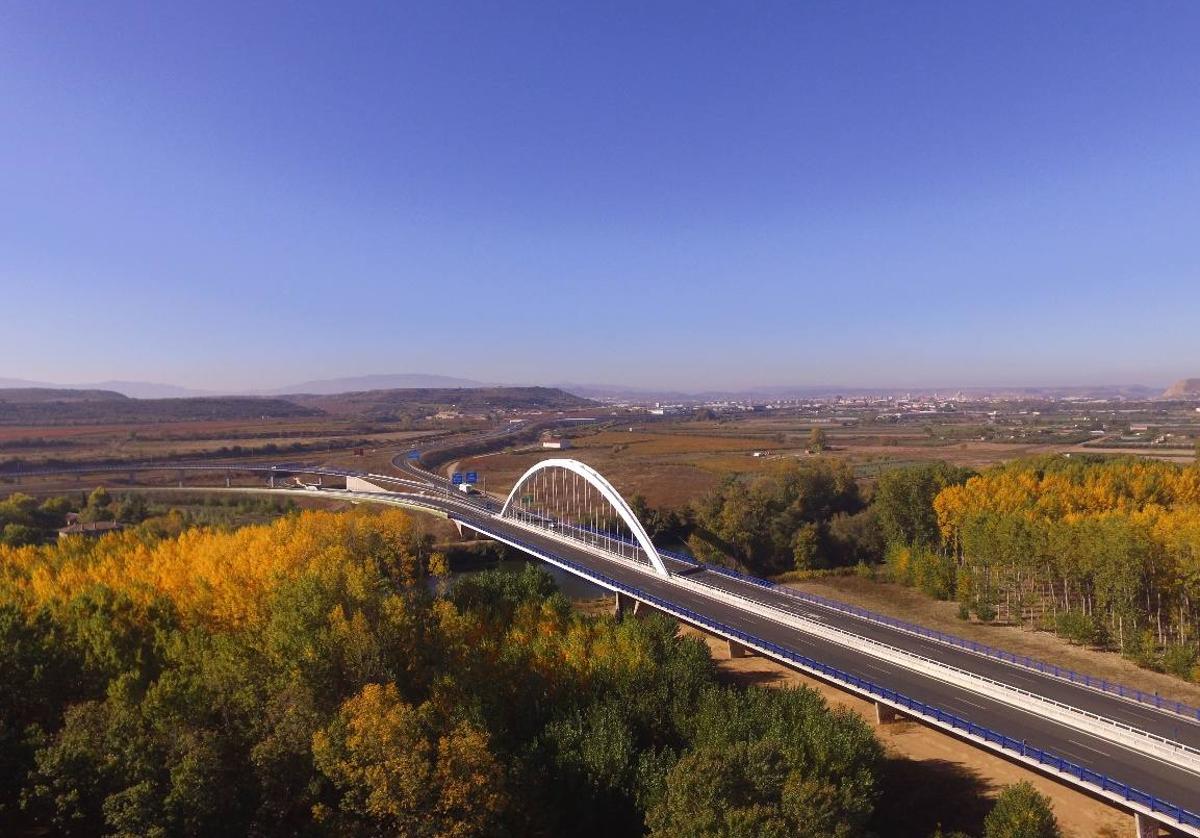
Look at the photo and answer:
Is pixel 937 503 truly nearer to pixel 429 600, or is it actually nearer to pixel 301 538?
pixel 429 600

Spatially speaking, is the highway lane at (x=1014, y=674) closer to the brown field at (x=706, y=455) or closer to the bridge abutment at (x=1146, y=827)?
the bridge abutment at (x=1146, y=827)

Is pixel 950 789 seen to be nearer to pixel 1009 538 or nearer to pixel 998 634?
pixel 998 634

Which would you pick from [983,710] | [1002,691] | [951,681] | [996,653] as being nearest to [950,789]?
[983,710]

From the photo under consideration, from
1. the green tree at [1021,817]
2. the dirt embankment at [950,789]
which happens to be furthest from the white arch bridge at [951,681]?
the green tree at [1021,817]

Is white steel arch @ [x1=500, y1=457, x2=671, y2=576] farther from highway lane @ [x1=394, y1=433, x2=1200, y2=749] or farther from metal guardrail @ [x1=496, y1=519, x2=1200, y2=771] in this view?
metal guardrail @ [x1=496, y1=519, x2=1200, y2=771]

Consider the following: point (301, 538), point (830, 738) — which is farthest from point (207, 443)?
point (830, 738)

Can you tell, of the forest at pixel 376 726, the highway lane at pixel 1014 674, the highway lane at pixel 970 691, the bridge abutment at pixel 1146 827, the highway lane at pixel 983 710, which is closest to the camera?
the forest at pixel 376 726

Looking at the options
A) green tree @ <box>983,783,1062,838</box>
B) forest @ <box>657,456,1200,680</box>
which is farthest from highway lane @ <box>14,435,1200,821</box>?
forest @ <box>657,456,1200,680</box>
